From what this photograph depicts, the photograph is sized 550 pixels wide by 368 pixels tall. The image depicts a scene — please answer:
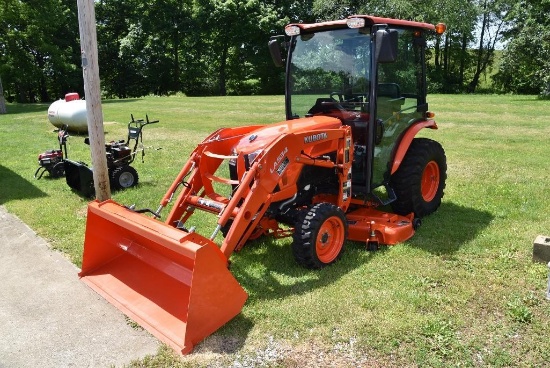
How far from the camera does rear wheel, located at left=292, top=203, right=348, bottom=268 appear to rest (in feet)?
14.1

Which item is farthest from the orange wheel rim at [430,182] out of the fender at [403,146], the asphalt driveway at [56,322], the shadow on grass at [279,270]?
the asphalt driveway at [56,322]

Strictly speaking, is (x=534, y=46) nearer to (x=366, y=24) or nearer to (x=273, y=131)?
(x=366, y=24)

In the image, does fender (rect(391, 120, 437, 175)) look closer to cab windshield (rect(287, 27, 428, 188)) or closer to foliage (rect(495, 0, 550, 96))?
cab windshield (rect(287, 27, 428, 188))

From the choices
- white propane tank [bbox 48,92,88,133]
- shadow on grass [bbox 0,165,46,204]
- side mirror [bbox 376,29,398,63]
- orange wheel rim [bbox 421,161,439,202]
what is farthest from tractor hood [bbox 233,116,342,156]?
white propane tank [bbox 48,92,88,133]

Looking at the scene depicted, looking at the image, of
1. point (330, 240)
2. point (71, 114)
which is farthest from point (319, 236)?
point (71, 114)

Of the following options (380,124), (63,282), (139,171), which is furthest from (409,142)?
(139,171)

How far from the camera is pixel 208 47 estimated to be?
36062 millimetres

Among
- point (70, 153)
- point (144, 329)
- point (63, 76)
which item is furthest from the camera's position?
point (63, 76)

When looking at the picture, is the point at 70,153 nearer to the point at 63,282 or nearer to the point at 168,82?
the point at 63,282

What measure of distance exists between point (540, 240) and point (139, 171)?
6.80 m

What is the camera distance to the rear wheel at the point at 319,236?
4.31m

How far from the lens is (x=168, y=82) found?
119 ft

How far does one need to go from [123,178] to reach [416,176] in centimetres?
462

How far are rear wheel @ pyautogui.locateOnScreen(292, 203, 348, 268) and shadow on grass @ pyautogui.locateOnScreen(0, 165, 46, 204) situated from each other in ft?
16.6
